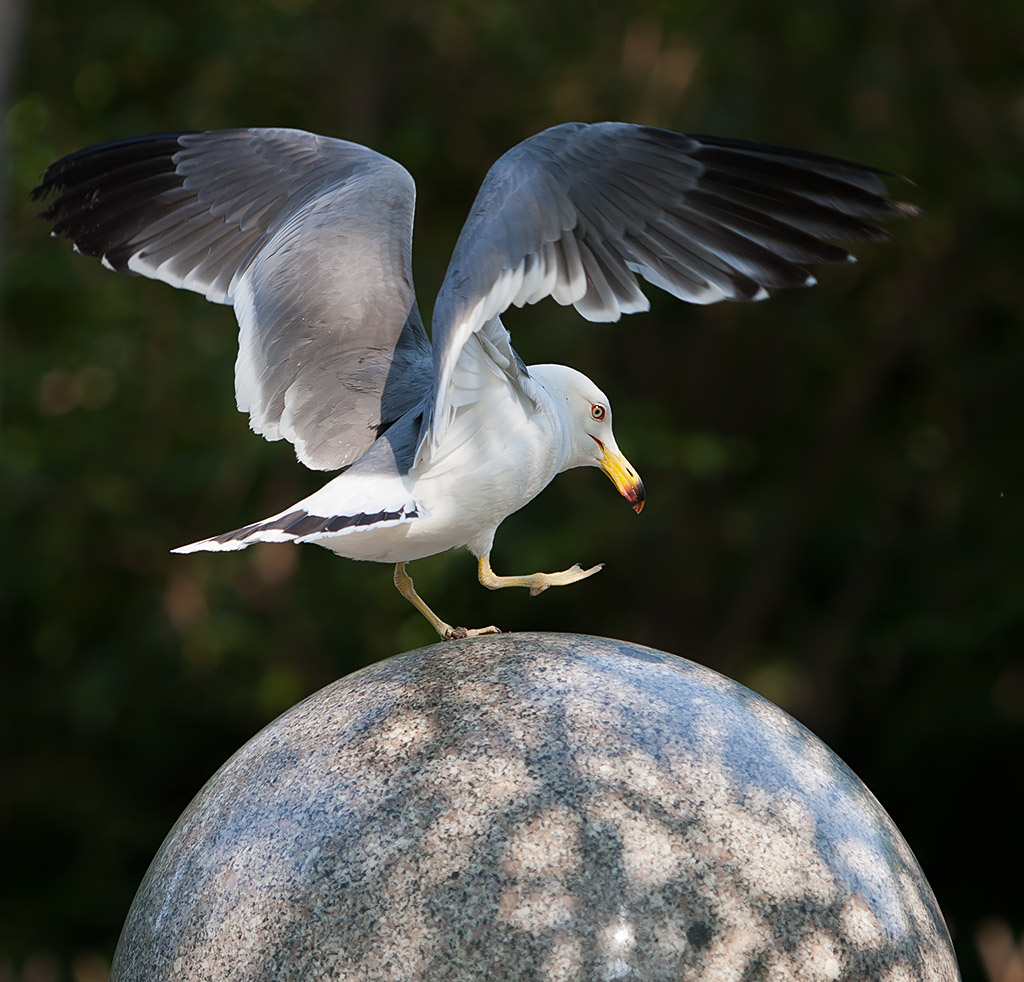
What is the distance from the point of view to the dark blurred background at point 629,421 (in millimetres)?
9508

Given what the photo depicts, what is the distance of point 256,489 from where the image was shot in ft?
32.8

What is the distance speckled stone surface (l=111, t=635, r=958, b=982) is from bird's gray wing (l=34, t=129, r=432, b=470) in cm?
97

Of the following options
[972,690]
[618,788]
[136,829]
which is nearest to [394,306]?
[618,788]

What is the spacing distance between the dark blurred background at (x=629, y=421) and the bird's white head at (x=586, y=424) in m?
4.59

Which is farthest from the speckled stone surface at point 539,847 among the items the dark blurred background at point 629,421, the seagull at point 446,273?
the dark blurred background at point 629,421

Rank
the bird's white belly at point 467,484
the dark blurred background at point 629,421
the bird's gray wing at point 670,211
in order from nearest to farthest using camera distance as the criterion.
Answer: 1. the bird's white belly at point 467,484
2. the bird's gray wing at point 670,211
3. the dark blurred background at point 629,421

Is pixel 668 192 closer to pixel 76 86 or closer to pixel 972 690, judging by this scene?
pixel 972 690

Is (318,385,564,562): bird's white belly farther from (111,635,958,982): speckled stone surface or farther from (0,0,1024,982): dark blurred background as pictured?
(0,0,1024,982): dark blurred background

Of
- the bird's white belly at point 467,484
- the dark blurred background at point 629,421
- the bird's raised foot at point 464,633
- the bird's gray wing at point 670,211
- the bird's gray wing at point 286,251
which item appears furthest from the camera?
the dark blurred background at point 629,421

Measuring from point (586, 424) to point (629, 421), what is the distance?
201 inches

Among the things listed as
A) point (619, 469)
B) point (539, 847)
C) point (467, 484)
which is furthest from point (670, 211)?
point (539, 847)

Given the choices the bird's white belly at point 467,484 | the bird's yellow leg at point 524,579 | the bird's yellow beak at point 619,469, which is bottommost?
the bird's yellow leg at point 524,579

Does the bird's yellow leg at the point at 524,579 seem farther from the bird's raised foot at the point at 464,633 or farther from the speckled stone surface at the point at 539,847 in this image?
the speckled stone surface at the point at 539,847

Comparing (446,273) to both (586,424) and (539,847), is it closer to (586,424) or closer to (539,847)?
(586,424)
